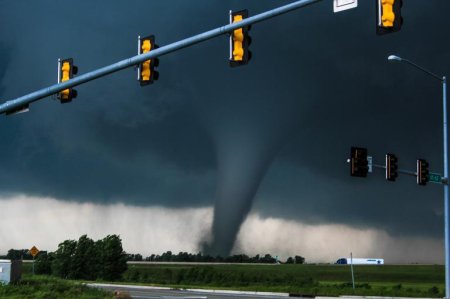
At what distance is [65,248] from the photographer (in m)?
70.6

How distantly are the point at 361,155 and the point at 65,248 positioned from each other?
165 feet

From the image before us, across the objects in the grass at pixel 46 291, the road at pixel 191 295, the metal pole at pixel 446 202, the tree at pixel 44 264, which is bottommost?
the tree at pixel 44 264

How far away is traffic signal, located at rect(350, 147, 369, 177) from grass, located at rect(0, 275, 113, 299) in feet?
36.9

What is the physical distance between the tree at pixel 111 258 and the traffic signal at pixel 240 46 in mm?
Answer: 56879

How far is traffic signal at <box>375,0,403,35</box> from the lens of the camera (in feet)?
41.2

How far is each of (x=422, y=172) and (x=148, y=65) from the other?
1752cm

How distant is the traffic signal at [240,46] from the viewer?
1477 centimetres

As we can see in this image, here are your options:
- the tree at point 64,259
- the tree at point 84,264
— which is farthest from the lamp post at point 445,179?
the tree at point 64,259

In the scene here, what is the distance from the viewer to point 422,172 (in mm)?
30000

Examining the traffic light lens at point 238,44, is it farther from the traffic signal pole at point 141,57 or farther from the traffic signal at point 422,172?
the traffic signal at point 422,172

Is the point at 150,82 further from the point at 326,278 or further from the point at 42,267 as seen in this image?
the point at 326,278

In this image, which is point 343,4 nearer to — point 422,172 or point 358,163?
point 358,163

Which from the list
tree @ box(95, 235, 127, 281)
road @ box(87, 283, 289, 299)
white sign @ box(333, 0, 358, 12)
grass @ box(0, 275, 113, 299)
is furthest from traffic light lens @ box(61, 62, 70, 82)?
tree @ box(95, 235, 127, 281)

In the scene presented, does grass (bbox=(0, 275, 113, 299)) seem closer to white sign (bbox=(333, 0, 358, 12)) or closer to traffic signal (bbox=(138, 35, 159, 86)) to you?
traffic signal (bbox=(138, 35, 159, 86))
